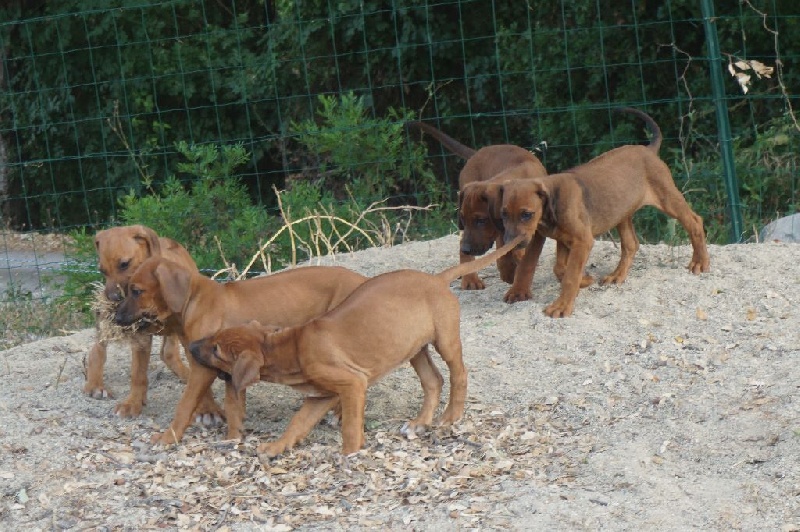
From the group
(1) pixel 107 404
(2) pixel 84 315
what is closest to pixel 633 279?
(1) pixel 107 404

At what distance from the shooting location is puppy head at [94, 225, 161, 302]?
6.29 metres

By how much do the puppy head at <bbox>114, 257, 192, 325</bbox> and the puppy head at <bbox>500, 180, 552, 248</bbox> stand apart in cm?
217

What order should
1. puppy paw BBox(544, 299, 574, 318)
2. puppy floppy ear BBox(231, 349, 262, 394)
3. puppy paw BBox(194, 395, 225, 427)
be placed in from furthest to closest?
puppy paw BBox(544, 299, 574, 318)
puppy paw BBox(194, 395, 225, 427)
puppy floppy ear BBox(231, 349, 262, 394)

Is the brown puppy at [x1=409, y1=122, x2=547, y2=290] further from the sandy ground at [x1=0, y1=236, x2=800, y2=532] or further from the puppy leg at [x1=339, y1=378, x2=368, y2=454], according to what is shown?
the puppy leg at [x1=339, y1=378, x2=368, y2=454]

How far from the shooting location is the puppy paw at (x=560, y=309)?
23.6 feet

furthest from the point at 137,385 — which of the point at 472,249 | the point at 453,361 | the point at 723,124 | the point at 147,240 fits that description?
the point at 723,124

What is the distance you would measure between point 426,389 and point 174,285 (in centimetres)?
136

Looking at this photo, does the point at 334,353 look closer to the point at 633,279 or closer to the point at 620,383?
the point at 620,383

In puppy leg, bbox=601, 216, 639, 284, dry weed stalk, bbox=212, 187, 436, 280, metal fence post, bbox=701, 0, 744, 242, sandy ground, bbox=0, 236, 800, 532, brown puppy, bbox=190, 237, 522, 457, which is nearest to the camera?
Result: sandy ground, bbox=0, 236, 800, 532

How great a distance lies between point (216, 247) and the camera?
10234 mm

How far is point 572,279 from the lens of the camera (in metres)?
7.29

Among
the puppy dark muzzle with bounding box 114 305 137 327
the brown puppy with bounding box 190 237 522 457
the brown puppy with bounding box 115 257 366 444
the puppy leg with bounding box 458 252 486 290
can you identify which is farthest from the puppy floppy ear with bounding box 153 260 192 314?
the puppy leg with bounding box 458 252 486 290

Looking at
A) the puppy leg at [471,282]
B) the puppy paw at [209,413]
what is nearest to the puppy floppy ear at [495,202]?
the puppy leg at [471,282]

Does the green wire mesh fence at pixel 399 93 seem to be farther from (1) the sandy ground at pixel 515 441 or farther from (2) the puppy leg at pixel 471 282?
(1) the sandy ground at pixel 515 441
